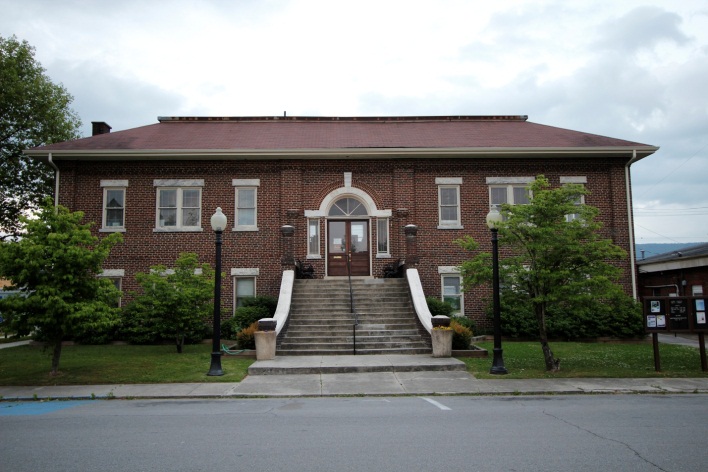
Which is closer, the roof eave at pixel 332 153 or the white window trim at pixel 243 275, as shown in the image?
the roof eave at pixel 332 153

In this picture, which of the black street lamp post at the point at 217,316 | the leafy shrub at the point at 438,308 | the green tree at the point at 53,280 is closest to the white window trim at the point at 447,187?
the leafy shrub at the point at 438,308

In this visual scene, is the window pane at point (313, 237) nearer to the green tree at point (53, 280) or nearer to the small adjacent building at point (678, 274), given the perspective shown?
the green tree at point (53, 280)

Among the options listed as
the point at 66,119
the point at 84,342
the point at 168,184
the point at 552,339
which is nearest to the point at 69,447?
the point at 84,342

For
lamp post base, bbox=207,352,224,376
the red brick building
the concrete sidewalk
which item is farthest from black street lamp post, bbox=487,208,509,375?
the red brick building

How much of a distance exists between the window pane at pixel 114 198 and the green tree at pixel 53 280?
8.29 m

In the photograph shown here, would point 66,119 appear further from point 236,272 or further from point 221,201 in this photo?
point 236,272

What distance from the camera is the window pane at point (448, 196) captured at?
20.7 metres

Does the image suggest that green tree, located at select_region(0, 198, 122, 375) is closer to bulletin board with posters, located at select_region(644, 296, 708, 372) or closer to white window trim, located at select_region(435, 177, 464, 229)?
white window trim, located at select_region(435, 177, 464, 229)

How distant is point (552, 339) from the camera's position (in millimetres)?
19141

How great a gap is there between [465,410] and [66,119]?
25.2 meters

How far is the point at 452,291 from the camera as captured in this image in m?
20.2

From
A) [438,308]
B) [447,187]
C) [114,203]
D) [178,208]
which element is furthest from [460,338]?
[114,203]

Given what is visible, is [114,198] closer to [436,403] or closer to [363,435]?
[436,403]

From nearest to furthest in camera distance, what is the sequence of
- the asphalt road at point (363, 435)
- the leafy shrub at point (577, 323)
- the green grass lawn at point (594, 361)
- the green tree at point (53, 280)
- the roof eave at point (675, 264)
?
the asphalt road at point (363, 435), the green tree at point (53, 280), the green grass lawn at point (594, 361), the leafy shrub at point (577, 323), the roof eave at point (675, 264)
